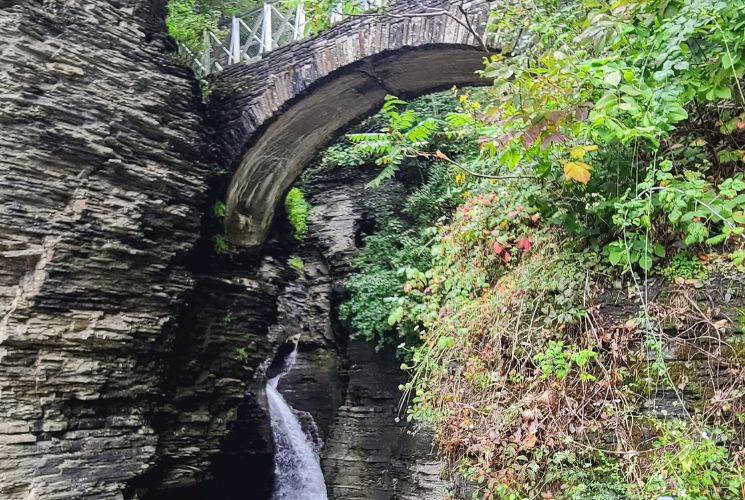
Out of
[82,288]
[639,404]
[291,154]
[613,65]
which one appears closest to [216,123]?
[291,154]

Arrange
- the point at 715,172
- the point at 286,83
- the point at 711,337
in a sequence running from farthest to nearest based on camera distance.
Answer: the point at 286,83 < the point at 715,172 < the point at 711,337

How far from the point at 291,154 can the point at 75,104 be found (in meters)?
3.18

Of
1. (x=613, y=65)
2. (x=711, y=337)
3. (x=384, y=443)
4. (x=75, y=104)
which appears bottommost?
(x=384, y=443)

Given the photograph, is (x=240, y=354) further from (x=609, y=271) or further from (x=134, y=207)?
(x=609, y=271)

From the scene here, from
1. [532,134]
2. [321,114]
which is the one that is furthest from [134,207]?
[532,134]

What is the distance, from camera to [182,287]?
6.63 metres

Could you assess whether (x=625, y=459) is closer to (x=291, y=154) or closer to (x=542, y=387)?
(x=542, y=387)

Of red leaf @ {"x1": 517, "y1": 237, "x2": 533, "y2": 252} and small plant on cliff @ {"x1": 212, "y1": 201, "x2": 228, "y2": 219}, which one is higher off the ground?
small plant on cliff @ {"x1": 212, "y1": 201, "x2": 228, "y2": 219}

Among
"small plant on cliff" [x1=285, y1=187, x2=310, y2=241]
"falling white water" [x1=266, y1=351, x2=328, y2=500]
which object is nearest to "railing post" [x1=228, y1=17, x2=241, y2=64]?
"small plant on cliff" [x1=285, y1=187, x2=310, y2=241]

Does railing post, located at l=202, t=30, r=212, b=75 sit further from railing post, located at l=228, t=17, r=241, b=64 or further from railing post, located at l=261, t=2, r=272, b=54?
railing post, located at l=261, t=2, r=272, b=54

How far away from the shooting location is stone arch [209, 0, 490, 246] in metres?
6.17

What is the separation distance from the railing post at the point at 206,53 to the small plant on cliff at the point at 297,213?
2567 millimetres

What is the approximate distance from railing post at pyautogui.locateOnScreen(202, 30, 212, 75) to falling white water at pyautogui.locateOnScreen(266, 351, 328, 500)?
5.50m

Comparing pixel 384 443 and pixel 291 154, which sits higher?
pixel 291 154
